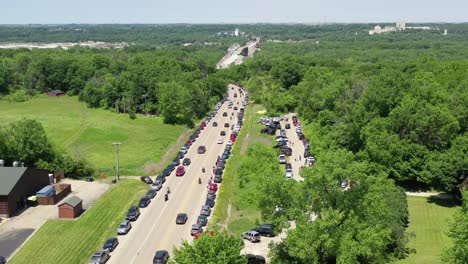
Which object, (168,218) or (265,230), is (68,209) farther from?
(265,230)

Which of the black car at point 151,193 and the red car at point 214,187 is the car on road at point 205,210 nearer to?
the red car at point 214,187

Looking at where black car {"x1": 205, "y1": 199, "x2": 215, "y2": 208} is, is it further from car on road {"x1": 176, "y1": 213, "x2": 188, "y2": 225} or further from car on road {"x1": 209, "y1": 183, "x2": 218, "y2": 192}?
car on road {"x1": 209, "y1": 183, "x2": 218, "y2": 192}

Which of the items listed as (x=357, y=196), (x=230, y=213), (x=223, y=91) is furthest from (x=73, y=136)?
(x=357, y=196)

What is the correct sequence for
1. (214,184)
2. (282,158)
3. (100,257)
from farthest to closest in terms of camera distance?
(282,158), (214,184), (100,257)

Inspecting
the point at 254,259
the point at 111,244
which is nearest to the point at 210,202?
the point at 111,244

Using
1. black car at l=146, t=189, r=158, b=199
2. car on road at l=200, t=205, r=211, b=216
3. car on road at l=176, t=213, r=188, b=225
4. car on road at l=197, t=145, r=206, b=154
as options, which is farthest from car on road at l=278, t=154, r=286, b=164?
car on road at l=176, t=213, r=188, b=225
